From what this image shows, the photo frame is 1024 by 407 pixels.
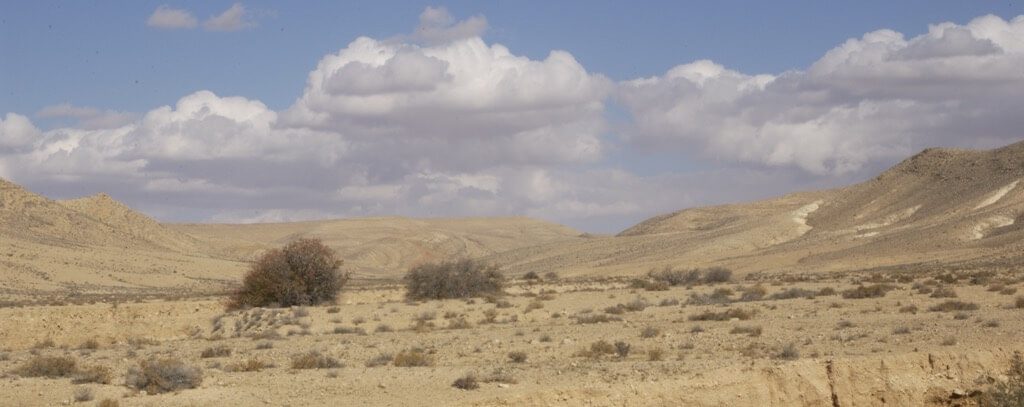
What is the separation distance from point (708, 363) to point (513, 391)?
4477mm

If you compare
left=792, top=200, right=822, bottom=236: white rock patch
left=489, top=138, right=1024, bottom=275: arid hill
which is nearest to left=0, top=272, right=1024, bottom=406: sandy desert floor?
left=489, top=138, right=1024, bottom=275: arid hill

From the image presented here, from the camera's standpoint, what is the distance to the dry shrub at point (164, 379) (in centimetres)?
1742

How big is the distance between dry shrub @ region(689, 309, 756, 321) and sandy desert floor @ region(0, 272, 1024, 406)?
0.25ft

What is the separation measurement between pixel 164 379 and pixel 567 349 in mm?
9112

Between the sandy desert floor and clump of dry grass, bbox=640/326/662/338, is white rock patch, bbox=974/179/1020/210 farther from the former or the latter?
clump of dry grass, bbox=640/326/662/338

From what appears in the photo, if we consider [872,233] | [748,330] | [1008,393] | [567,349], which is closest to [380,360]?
[567,349]

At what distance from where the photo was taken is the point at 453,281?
163 ft

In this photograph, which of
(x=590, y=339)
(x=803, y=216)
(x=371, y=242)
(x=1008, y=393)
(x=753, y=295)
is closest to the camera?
(x=1008, y=393)

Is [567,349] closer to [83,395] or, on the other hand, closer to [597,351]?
[597,351]

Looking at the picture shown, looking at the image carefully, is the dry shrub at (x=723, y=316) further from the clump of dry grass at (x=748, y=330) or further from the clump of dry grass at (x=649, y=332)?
the clump of dry grass at (x=649, y=332)

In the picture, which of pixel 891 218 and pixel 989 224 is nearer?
pixel 989 224

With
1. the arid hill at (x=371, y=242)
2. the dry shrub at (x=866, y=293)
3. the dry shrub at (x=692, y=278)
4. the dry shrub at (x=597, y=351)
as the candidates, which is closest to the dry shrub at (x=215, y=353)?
the dry shrub at (x=597, y=351)

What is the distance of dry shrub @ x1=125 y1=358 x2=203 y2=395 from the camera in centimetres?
1742

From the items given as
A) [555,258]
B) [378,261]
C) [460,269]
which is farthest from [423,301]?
[378,261]
